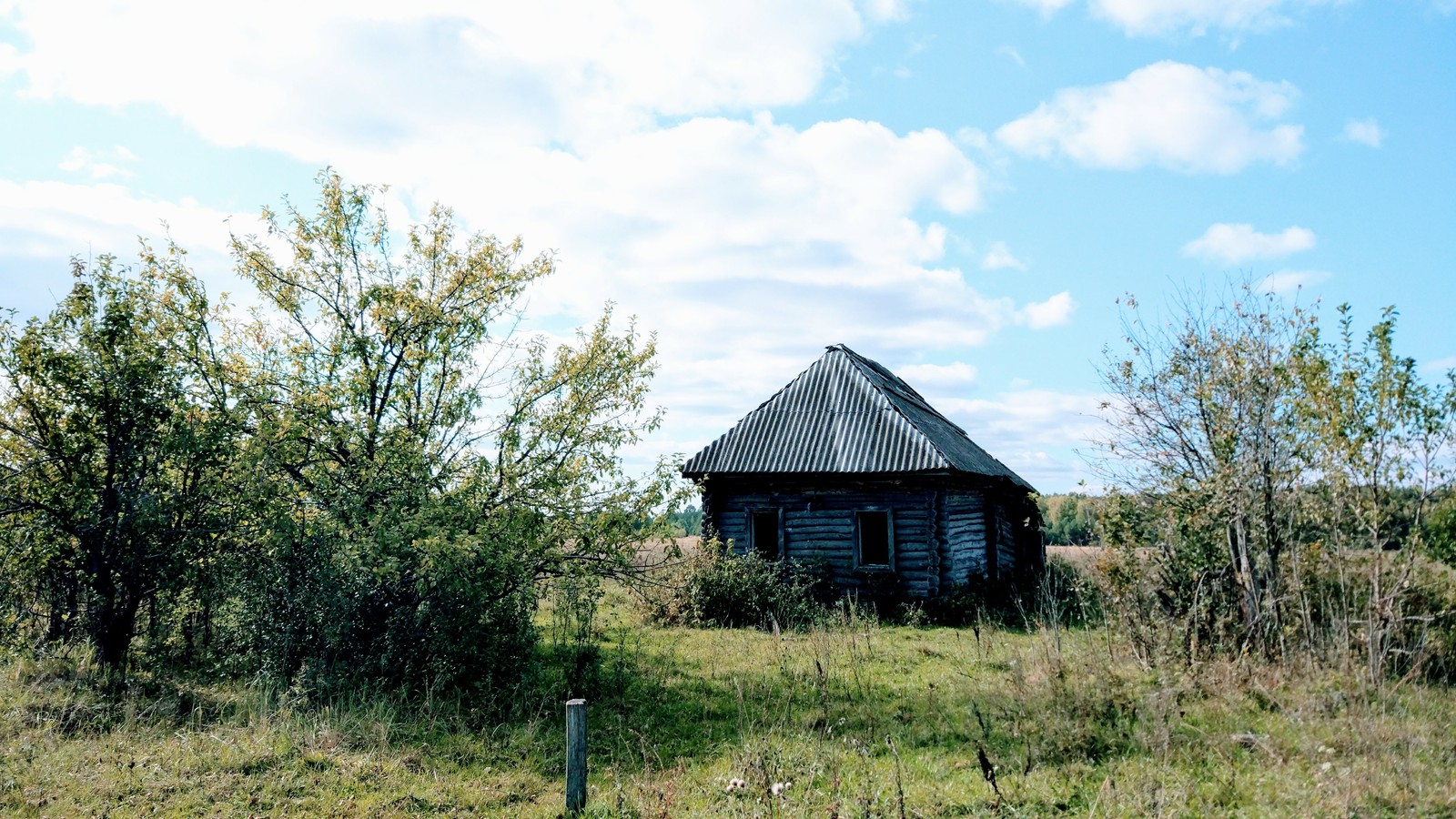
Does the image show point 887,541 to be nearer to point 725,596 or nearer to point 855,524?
point 855,524

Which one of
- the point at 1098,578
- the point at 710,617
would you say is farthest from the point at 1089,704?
the point at 710,617

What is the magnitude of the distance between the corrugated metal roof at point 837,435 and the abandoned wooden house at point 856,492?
0.03 metres

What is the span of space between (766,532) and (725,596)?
2.87m

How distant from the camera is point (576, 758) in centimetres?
572

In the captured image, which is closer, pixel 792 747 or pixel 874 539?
pixel 792 747

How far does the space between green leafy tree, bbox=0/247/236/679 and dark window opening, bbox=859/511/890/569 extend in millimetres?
10757

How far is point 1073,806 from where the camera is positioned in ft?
17.8

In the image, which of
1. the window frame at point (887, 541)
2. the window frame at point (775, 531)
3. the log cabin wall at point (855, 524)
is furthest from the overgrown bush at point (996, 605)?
the window frame at point (775, 531)

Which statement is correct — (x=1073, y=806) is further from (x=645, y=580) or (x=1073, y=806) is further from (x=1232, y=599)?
(x=645, y=580)

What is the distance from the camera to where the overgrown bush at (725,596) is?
13680 mm

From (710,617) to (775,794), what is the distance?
335 inches

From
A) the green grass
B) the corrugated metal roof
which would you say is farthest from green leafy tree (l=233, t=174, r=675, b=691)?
the corrugated metal roof

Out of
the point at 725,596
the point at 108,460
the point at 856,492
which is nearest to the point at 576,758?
the point at 108,460

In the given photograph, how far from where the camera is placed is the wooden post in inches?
224
